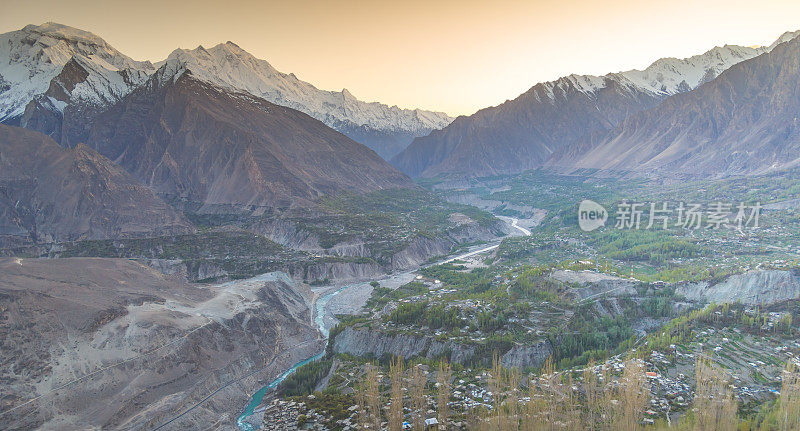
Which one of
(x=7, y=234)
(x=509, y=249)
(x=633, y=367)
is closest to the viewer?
(x=633, y=367)

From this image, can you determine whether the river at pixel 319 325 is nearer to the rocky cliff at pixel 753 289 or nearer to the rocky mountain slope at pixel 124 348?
the rocky mountain slope at pixel 124 348

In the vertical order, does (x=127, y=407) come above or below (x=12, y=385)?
below

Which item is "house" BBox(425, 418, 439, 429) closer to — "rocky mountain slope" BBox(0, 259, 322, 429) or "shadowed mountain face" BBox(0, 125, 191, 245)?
"rocky mountain slope" BBox(0, 259, 322, 429)

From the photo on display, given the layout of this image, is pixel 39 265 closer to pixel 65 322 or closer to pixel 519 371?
pixel 65 322

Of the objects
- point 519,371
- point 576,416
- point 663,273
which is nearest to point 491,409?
point 576,416
